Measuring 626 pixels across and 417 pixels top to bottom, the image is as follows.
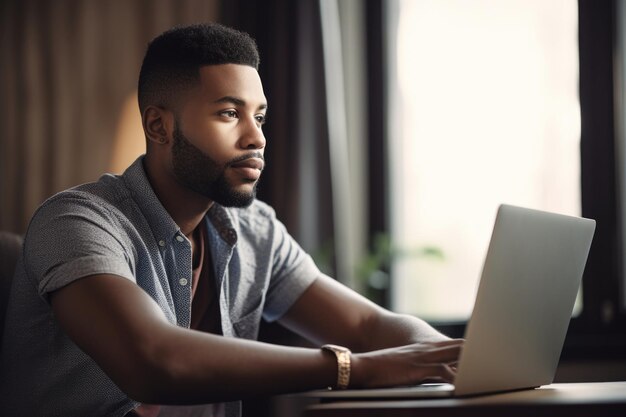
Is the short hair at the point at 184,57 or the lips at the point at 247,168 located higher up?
the short hair at the point at 184,57

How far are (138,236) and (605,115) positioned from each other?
6.94ft

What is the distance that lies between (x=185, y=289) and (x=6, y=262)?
1.19 ft

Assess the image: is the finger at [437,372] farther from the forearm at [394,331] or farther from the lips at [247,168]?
the lips at [247,168]

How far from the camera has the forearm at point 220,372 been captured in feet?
3.39

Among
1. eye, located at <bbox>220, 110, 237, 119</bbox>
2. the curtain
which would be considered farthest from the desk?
the curtain

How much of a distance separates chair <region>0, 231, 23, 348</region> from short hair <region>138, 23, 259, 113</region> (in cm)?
38

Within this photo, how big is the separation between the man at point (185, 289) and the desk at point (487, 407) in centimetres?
15

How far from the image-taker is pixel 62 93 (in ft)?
10.5

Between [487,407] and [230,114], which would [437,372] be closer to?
[487,407]

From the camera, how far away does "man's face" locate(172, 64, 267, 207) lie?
1480 millimetres

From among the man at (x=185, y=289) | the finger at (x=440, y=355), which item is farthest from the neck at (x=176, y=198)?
the finger at (x=440, y=355)

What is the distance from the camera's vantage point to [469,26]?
3109 mm

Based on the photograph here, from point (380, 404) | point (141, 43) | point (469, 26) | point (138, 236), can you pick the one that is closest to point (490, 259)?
point (380, 404)

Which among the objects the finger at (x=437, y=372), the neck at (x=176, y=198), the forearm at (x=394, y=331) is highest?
the neck at (x=176, y=198)
